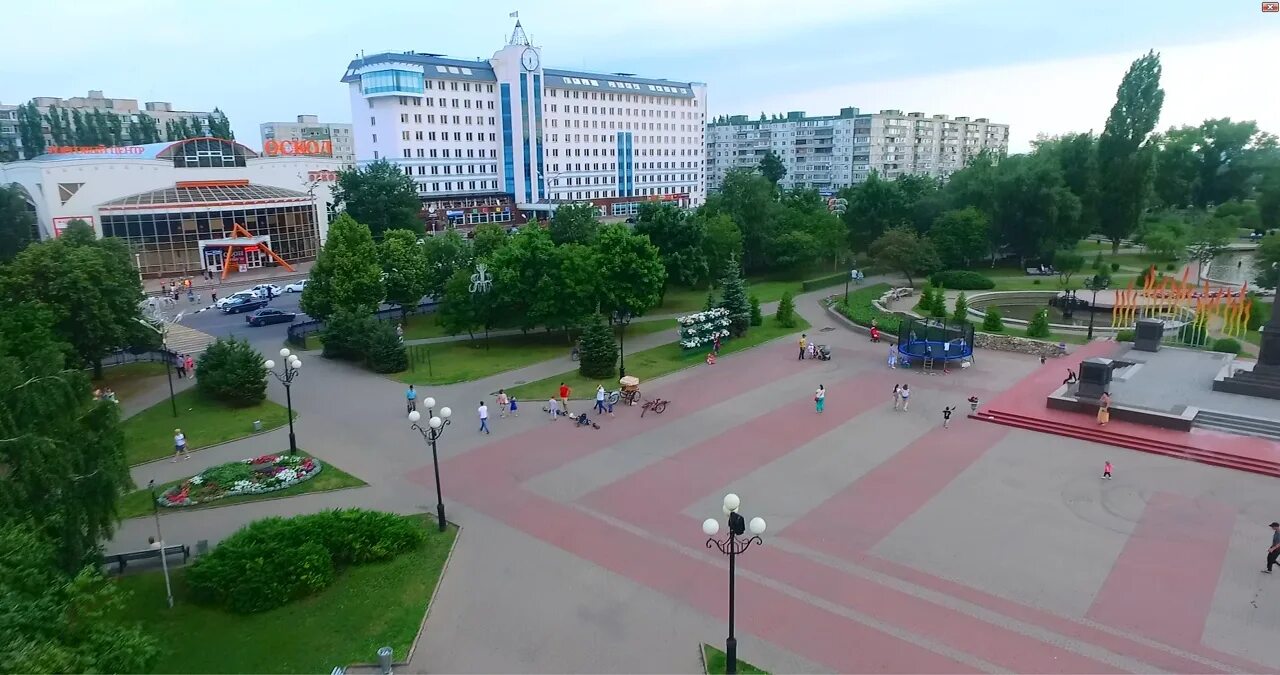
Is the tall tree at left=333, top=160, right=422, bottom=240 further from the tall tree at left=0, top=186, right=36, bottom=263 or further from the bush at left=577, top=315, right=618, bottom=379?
the bush at left=577, top=315, right=618, bottom=379

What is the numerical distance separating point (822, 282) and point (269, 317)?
3621 centimetres

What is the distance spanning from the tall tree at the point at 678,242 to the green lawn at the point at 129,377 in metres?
25.4

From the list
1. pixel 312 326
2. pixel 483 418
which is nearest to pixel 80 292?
pixel 312 326

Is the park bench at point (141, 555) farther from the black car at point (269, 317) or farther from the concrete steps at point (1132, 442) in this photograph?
the black car at point (269, 317)

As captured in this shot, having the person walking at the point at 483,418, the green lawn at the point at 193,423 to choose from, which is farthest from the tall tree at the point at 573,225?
the person walking at the point at 483,418

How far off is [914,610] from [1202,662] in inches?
181

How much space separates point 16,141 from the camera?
4535 inches

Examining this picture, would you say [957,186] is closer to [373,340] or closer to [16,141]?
[373,340]

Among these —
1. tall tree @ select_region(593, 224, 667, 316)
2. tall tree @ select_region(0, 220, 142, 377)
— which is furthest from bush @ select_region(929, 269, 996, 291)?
tall tree @ select_region(0, 220, 142, 377)

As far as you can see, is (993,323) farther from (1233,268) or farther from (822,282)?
(1233,268)

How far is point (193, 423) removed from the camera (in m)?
26.0

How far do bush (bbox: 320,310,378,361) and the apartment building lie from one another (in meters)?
106

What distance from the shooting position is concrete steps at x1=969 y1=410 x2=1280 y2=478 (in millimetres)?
20422

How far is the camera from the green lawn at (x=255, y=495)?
19.2m
